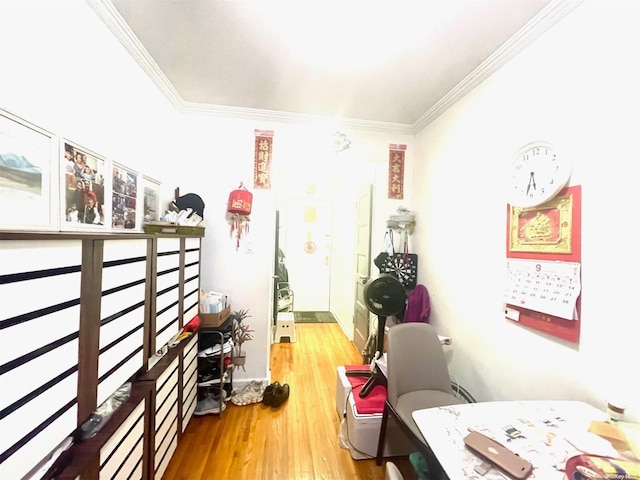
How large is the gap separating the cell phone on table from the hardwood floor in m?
1.01

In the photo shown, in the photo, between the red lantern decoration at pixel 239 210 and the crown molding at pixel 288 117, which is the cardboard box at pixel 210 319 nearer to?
the red lantern decoration at pixel 239 210

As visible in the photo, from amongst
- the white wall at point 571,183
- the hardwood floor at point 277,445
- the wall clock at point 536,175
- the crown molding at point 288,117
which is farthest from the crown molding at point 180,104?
the hardwood floor at point 277,445

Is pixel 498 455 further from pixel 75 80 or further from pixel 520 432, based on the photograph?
pixel 75 80

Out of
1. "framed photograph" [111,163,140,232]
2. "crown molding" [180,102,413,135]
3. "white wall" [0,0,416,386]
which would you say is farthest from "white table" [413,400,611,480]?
"crown molding" [180,102,413,135]

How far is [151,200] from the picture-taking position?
1.89 metres

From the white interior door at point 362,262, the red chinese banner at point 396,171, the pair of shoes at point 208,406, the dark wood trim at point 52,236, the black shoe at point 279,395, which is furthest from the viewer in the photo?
the white interior door at point 362,262

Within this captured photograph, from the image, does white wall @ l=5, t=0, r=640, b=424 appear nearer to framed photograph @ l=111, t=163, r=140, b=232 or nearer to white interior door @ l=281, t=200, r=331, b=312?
framed photograph @ l=111, t=163, r=140, b=232

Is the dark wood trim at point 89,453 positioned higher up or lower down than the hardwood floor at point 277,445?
higher up

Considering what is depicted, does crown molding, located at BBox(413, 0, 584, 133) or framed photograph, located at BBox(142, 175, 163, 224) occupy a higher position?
crown molding, located at BBox(413, 0, 584, 133)

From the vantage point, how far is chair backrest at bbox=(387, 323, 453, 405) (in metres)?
1.54

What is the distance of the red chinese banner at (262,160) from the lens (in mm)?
2365

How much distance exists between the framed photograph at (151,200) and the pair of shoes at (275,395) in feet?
5.55

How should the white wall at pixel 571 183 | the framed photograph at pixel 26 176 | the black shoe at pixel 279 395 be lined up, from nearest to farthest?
the framed photograph at pixel 26 176
the white wall at pixel 571 183
the black shoe at pixel 279 395

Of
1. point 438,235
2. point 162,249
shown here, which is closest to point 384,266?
point 438,235
